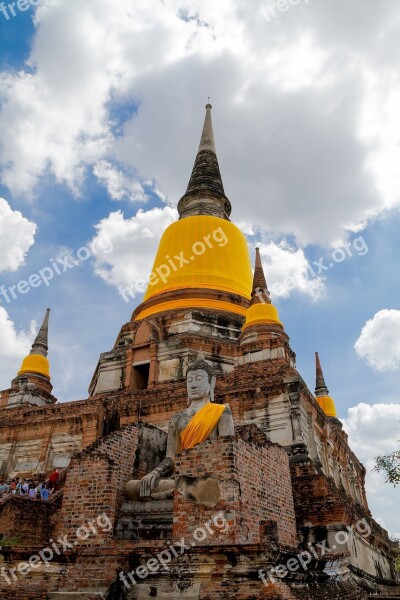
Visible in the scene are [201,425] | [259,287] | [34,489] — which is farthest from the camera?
[259,287]

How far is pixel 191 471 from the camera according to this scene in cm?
731

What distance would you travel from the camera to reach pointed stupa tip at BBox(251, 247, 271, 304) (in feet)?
65.4

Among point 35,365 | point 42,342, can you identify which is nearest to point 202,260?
point 42,342

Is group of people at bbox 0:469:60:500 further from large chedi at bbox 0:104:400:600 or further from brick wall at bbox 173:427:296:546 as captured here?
brick wall at bbox 173:427:296:546

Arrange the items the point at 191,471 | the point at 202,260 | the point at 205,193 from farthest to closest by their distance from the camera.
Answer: the point at 205,193
the point at 202,260
the point at 191,471

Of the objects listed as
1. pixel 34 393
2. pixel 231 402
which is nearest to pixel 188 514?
pixel 231 402

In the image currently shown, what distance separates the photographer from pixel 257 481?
7.93 meters

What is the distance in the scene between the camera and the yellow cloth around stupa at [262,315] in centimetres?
1817

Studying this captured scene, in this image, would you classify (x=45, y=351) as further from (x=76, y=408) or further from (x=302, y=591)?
(x=302, y=591)

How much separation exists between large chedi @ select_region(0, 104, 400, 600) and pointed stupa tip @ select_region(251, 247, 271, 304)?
0.25ft

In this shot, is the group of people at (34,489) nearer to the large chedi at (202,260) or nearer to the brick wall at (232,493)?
the brick wall at (232,493)

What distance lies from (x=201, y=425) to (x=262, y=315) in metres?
9.94

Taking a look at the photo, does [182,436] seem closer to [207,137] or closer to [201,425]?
[201,425]

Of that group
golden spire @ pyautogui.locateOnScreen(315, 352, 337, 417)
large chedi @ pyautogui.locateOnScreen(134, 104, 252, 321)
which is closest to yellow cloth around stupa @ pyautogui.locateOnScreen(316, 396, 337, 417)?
golden spire @ pyautogui.locateOnScreen(315, 352, 337, 417)
